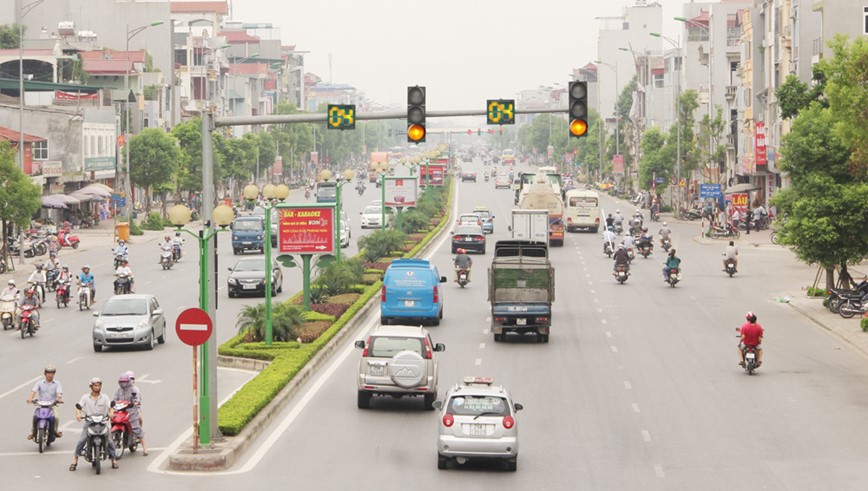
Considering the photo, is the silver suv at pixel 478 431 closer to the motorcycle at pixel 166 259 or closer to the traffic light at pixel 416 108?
the traffic light at pixel 416 108

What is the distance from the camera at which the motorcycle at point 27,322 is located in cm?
4128

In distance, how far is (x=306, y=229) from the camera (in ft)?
144

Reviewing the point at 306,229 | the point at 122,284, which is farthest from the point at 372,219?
the point at 306,229

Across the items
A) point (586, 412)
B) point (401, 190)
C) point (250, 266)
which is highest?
point (401, 190)

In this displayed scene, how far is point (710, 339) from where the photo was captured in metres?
40.7

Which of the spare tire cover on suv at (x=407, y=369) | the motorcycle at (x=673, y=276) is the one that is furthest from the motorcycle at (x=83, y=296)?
the spare tire cover on suv at (x=407, y=369)

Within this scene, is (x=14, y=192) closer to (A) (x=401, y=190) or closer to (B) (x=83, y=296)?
(B) (x=83, y=296)

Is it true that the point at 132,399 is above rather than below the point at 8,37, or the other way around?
below

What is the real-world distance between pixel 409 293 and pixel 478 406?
1931cm

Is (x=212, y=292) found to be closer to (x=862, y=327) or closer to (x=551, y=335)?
(x=551, y=335)

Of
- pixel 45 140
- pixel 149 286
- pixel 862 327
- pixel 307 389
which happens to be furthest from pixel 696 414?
pixel 45 140

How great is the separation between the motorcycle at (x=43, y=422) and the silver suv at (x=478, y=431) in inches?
249

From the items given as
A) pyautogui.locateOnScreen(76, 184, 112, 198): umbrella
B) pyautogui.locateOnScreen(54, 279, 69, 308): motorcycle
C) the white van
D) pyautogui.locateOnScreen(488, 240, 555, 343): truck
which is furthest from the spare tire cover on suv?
pyautogui.locateOnScreen(76, 184, 112, 198): umbrella

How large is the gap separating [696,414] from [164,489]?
37.4 ft
